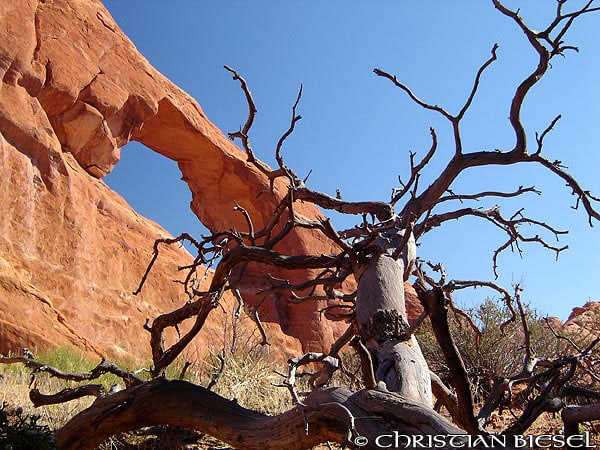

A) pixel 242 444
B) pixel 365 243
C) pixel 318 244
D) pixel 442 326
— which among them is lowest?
pixel 242 444

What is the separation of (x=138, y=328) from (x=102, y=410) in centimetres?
1324

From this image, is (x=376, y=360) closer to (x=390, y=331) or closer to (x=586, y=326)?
(x=390, y=331)

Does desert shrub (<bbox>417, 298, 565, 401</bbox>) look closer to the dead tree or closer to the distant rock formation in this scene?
the distant rock formation

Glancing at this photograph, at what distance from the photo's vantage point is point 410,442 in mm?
2490

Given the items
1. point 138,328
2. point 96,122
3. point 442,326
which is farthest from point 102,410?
point 96,122

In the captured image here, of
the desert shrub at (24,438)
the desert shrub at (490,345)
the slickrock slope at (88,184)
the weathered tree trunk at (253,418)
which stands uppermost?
the slickrock slope at (88,184)

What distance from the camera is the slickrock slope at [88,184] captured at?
1410 cm

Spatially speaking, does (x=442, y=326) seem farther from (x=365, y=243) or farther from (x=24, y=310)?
(x=24, y=310)

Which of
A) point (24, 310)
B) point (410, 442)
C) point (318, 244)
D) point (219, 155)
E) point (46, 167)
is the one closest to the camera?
point (410, 442)

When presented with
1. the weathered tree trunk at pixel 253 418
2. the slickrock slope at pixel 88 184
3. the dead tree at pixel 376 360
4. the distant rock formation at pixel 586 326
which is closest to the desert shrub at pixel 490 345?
the distant rock formation at pixel 586 326

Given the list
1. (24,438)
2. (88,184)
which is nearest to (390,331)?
(24,438)

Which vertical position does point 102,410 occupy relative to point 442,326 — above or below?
below

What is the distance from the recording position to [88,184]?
17.6 m

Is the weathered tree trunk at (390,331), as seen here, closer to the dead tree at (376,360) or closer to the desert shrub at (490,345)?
the dead tree at (376,360)
